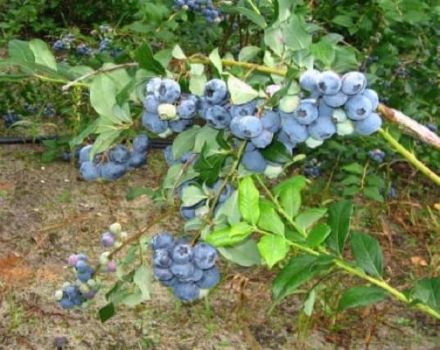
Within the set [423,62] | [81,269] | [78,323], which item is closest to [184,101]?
[81,269]

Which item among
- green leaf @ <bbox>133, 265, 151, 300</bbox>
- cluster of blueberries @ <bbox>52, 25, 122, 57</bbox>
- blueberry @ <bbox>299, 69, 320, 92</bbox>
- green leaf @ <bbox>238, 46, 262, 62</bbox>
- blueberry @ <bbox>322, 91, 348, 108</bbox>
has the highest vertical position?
blueberry @ <bbox>299, 69, 320, 92</bbox>

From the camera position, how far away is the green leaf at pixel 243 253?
1161 mm

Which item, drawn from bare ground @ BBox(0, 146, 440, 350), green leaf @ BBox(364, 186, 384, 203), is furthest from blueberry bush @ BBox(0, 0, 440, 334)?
green leaf @ BBox(364, 186, 384, 203)

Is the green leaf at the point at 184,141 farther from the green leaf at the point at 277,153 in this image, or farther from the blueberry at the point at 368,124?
the blueberry at the point at 368,124

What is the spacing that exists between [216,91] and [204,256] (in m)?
0.25

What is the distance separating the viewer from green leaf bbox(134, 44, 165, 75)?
997mm

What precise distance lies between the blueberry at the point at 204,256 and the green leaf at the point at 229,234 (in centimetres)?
5

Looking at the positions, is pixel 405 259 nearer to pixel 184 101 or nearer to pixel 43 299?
pixel 43 299

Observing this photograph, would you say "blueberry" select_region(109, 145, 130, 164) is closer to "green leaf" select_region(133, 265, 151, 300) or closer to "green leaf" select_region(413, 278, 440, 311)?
"green leaf" select_region(133, 265, 151, 300)

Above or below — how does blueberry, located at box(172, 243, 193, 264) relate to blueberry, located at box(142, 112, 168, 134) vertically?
below

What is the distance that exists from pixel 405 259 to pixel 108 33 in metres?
1.51

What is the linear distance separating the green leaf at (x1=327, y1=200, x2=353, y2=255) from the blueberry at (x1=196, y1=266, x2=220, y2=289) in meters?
0.18

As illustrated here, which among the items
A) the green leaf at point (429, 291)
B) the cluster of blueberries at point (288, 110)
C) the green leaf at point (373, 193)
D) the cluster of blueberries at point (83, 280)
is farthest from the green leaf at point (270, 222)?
the green leaf at point (373, 193)

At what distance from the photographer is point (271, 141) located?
3.43ft
